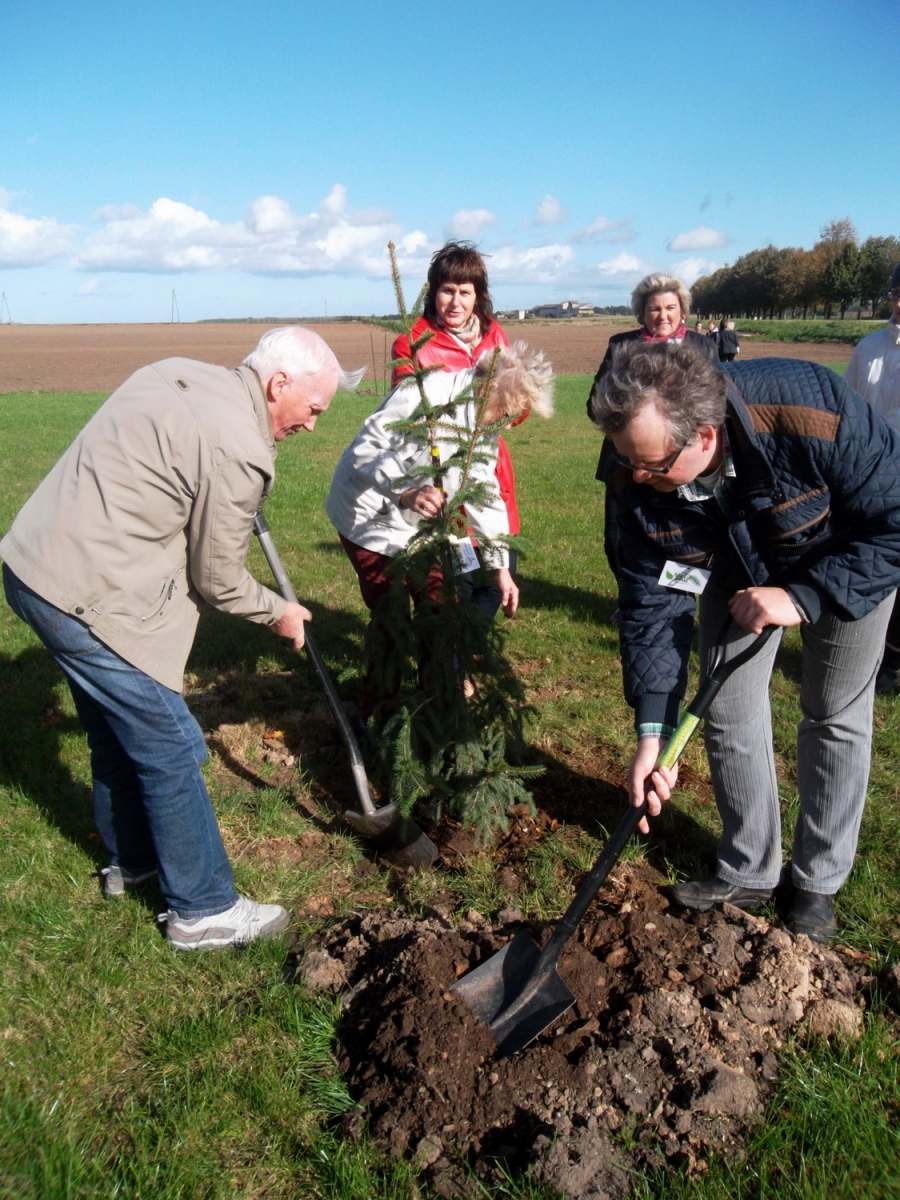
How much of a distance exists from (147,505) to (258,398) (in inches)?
18.4

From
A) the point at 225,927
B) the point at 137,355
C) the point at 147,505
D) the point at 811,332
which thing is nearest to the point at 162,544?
the point at 147,505

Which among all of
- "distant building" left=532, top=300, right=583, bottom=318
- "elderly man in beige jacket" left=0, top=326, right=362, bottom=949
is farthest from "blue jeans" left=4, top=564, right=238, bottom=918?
"distant building" left=532, top=300, right=583, bottom=318

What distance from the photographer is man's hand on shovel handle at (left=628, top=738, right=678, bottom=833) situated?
2.55 m

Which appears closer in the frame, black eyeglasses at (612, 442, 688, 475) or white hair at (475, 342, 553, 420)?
black eyeglasses at (612, 442, 688, 475)

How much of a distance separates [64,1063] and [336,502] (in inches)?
91.6

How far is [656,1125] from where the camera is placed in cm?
216

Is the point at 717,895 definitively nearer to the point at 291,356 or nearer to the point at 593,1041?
the point at 593,1041

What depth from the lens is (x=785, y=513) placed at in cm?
244

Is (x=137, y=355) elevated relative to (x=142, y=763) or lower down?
elevated

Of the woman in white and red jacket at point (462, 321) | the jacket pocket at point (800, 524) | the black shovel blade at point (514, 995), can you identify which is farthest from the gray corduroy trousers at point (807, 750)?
the woman in white and red jacket at point (462, 321)

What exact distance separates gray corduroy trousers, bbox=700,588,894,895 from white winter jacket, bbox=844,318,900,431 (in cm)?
271

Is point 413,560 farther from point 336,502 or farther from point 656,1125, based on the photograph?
point 656,1125

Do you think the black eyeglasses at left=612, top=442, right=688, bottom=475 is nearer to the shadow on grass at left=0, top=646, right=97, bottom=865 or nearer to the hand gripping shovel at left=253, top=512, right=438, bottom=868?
the hand gripping shovel at left=253, top=512, right=438, bottom=868

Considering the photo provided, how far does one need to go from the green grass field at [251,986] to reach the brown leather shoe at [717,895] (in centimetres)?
25
